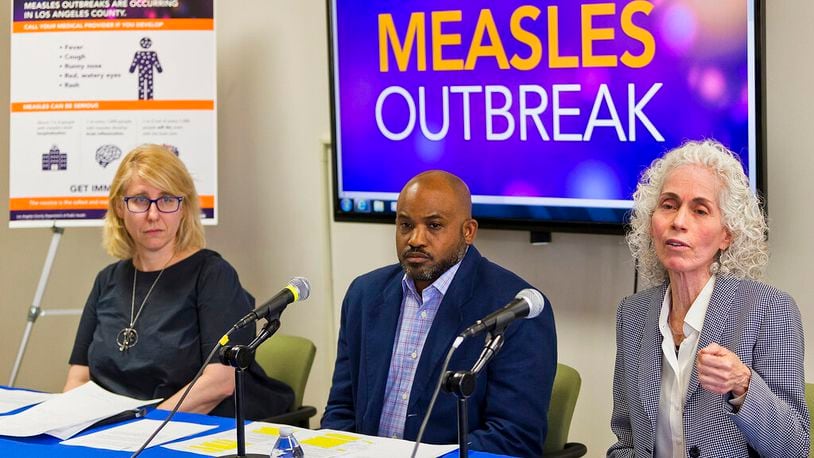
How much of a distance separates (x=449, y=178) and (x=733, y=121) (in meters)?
1.01

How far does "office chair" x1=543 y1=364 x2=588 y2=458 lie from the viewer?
10.8ft

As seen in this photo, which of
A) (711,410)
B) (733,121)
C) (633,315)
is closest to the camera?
(711,410)

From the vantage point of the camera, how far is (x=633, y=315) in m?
2.87

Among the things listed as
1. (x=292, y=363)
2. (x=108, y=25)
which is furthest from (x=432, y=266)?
(x=108, y=25)

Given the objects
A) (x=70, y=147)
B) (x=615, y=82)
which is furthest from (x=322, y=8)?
(x=615, y=82)

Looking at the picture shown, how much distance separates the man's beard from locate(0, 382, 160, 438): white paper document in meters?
0.86

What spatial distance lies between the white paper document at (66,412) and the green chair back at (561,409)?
1163 mm

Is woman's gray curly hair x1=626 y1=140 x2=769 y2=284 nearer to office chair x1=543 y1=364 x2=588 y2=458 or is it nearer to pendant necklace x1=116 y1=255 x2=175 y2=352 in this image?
office chair x1=543 y1=364 x2=588 y2=458

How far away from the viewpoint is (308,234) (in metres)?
5.12

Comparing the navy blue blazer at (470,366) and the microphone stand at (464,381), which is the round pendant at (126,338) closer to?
the navy blue blazer at (470,366)

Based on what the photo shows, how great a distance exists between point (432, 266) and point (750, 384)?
932 mm

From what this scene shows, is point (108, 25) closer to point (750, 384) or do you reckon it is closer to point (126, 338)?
Answer: point (126, 338)

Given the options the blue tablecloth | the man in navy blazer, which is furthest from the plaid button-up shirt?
the blue tablecloth

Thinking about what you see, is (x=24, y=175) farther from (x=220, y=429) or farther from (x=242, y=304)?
(x=220, y=429)
